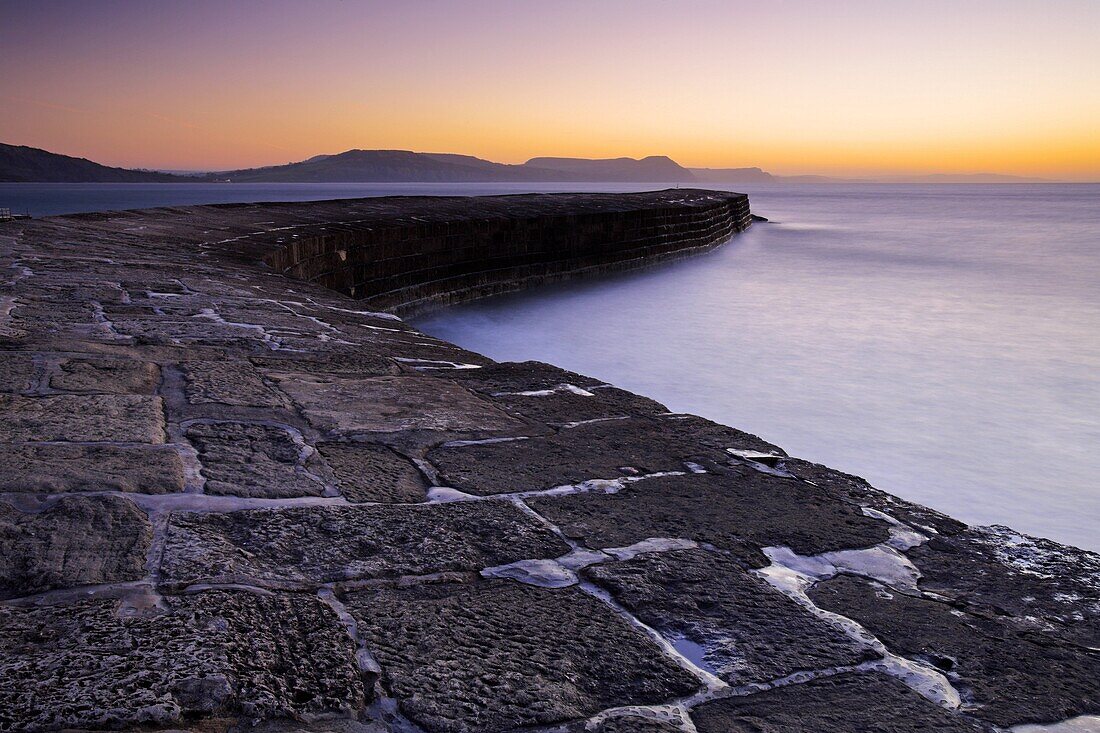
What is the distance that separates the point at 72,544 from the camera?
161cm

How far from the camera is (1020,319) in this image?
11.8m

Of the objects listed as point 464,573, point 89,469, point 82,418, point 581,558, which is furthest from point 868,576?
point 82,418

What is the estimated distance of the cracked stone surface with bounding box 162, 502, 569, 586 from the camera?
162cm

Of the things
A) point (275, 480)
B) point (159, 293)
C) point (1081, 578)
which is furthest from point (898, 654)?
point (159, 293)

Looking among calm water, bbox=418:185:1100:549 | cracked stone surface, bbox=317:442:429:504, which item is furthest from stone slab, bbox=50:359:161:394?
calm water, bbox=418:185:1100:549

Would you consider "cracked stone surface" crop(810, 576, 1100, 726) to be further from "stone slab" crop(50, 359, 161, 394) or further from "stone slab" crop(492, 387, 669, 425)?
"stone slab" crop(50, 359, 161, 394)

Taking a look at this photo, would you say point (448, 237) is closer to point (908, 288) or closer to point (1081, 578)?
point (908, 288)

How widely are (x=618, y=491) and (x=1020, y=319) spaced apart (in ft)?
37.5

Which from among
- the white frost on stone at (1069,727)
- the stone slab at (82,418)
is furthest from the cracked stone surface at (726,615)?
the stone slab at (82,418)

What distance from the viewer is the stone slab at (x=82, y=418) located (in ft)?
7.09

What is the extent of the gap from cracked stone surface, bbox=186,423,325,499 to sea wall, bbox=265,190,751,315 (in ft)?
14.7

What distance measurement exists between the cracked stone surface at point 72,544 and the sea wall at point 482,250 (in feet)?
16.7

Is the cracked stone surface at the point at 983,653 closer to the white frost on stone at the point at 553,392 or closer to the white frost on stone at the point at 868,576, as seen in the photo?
the white frost on stone at the point at 868,576

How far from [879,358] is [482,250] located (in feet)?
18.5
